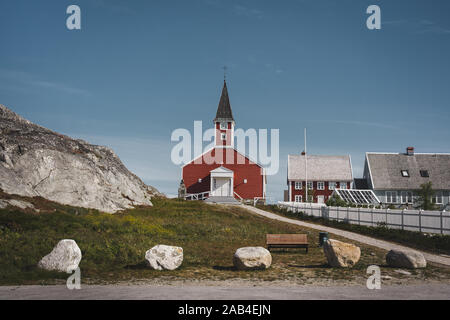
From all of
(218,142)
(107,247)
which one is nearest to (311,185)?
(218,142)

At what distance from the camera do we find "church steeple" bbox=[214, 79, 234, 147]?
53531mm

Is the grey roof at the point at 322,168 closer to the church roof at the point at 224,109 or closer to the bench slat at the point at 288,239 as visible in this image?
the church roof at the point at 224,109

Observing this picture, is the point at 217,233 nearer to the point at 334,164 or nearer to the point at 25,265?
the point at 25,265

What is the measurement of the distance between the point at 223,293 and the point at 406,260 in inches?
284

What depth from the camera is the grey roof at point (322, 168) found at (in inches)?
2188

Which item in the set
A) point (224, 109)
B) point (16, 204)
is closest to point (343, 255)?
point (16, 204)

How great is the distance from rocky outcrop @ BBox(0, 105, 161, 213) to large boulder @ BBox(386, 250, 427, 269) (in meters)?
18.1

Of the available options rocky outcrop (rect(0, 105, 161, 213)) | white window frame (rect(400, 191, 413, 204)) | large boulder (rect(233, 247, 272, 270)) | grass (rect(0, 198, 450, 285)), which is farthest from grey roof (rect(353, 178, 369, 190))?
large boulder (rect(233, 247, 272, 270))

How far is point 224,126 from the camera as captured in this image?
5431cm

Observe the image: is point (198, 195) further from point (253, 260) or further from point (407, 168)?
point (253, 260)

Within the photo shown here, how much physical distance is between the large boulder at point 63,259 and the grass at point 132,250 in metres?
0.26
